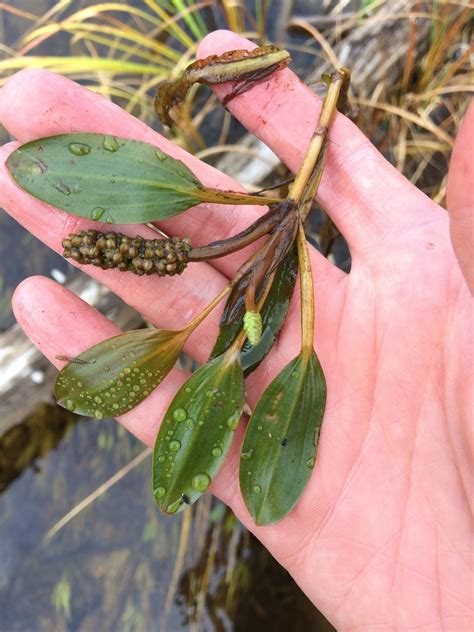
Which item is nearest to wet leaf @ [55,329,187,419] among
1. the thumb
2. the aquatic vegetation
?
the aquatic vegetation

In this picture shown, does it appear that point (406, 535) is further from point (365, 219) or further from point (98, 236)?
point (98, 236)

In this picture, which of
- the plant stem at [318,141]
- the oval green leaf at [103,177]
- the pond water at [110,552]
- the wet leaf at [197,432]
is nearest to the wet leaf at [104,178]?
the oval green leaf at [103,177]

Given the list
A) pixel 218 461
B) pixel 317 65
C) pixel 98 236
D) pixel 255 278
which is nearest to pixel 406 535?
pixel 218 461

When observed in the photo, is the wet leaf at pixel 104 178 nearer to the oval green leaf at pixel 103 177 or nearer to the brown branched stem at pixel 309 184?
the oval green leaf at pixel 103 177

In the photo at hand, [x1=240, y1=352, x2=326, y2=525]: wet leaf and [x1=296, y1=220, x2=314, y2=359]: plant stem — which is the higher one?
[x1=296, y1=220, x2=314, y2=359]: plant stem

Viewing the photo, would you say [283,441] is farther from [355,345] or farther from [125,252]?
[125,252]

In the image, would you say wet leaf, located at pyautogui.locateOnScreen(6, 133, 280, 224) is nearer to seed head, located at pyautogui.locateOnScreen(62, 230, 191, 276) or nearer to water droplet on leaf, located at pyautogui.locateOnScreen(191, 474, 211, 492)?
seed head, located at pyautogui.locateOnScreen(62, 230, 191, 276)
